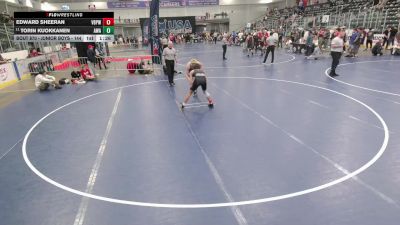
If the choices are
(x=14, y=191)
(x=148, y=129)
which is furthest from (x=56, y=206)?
(x=148, y=129)

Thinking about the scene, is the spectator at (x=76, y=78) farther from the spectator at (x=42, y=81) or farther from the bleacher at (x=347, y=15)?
the bleacher at (x=347, y=15)

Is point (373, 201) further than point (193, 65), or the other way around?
point (193, 65)

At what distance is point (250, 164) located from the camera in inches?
207

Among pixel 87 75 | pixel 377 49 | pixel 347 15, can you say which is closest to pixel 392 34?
pixel 377 49

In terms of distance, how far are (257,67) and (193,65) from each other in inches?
313

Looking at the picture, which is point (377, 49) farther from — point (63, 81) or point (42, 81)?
point (42, 81)

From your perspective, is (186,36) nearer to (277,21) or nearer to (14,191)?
(277,21)

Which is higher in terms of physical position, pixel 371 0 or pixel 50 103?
pixel 371 0

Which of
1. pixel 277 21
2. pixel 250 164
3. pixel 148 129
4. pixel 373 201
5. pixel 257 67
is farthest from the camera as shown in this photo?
pixel 277 21
